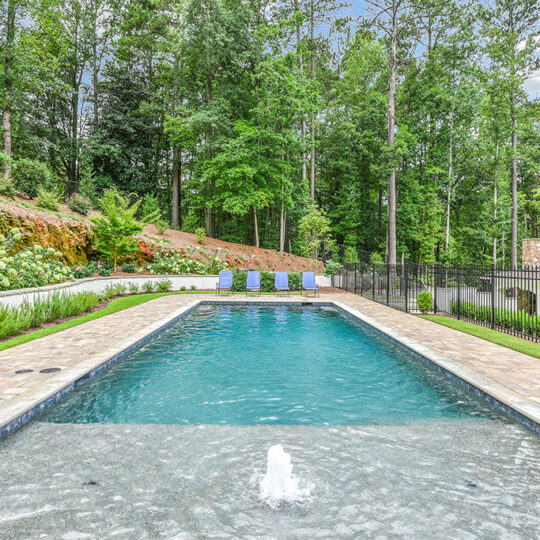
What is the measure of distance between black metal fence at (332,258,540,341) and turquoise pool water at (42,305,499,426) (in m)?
2.57

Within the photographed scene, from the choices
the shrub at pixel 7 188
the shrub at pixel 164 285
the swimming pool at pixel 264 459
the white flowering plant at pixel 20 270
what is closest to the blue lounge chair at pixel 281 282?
the shrub at pixel 164 285

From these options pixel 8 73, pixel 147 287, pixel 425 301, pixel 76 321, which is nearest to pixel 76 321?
pixel 76 321

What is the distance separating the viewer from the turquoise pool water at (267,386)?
4.07 m

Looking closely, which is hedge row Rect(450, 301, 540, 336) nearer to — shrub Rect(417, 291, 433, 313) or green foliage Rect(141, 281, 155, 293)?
shrub Rect(417, 291, 433, 313)

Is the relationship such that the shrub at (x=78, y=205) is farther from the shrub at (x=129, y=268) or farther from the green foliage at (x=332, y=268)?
the green foliage at (x=332, y=268)

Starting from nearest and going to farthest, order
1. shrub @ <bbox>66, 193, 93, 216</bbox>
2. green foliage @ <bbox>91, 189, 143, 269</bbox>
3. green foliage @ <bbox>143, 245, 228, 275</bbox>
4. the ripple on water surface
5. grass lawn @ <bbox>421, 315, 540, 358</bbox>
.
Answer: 1. the ripple on water surface
2. grass lawn @ <bbox>421, 315, 540, 358</bbox>
3. green foliage @ <bbox>91, 189, 143, 269</bbox>
4. shrub @ <bbox>66, 193, 93, 216</bbox>
5. green foliage @ <bbox>143, 245, 228, 275</bbox>

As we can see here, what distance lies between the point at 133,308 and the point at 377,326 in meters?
6.81

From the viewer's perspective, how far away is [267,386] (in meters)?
5.13

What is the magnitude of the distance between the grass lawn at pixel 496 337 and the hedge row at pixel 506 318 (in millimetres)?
383

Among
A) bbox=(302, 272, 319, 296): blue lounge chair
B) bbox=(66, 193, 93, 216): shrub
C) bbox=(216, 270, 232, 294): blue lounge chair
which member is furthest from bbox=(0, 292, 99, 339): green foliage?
bbox=(302, 272, 319, 296): blue lounge chair

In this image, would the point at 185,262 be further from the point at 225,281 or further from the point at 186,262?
the point at 225,281

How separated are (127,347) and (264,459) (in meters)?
3.68

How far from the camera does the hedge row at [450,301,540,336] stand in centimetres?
725

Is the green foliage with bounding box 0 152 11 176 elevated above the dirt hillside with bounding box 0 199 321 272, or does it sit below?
above
